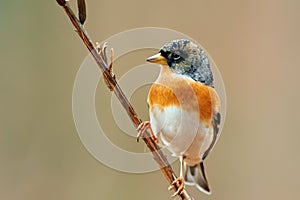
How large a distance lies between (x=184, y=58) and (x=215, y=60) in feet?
4.65

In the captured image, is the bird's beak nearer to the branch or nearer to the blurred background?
the branch

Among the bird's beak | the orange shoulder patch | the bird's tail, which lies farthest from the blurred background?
the bird's beak

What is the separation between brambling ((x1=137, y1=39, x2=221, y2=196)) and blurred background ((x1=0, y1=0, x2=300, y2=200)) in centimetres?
106

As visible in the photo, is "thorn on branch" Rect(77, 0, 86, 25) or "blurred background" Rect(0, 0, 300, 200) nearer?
"thorn on branch" Rect(77, 0, 86, 25)

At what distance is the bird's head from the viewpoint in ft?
1.00

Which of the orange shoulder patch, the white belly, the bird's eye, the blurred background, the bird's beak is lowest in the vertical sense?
the white belly

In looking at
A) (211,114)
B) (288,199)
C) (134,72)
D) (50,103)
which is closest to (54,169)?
(50,103)

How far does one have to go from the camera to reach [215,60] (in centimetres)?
171

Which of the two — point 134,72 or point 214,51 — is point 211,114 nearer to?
point 134,72

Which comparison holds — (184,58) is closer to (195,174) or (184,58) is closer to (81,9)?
(81,9)

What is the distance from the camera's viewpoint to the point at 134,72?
0.27 meters

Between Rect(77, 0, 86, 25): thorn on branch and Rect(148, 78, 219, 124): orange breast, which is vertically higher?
Rect(77, 0, 86, 25): thorn on branch

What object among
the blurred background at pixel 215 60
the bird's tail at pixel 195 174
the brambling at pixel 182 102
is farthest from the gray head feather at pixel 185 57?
the blurred background at pixel 215 60

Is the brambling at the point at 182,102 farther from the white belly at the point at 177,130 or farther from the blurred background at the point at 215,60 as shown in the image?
the blurred background at the point at 215,60
